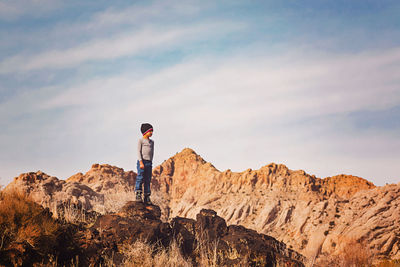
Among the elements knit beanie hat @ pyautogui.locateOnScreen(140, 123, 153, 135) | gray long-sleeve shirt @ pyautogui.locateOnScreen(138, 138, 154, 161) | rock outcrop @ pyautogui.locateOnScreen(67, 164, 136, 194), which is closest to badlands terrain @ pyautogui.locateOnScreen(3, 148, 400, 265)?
rock outcrop @ pyautogui.locateOnScreen(67, 164, 136, 194)

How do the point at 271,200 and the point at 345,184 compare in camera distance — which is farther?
the point at 345,184

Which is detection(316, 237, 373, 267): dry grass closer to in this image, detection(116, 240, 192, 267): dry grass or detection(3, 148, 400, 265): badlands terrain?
detection(3, 148, 400, 265): badlands terrain

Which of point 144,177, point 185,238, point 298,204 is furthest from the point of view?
point 298,204

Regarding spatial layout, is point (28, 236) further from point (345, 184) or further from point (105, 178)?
point (105, 178)

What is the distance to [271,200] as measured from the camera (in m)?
32.1

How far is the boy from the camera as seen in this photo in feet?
48.3

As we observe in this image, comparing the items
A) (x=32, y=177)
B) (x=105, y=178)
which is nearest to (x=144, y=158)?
(x=32, y=177)

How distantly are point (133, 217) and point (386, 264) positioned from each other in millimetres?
9877

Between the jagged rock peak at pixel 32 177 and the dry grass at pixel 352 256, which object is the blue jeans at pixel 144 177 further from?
the jagged rock peak at pixel 32 177

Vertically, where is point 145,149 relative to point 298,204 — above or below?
above

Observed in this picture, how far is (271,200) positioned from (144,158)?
2028 centimetres

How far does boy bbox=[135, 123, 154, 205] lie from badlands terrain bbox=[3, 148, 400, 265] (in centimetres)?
219

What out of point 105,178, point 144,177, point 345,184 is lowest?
point 144,177

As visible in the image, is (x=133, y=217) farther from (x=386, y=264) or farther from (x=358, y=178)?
(x=358, y=178)
